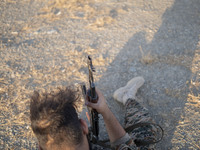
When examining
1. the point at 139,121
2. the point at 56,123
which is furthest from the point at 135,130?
the point at 56,123

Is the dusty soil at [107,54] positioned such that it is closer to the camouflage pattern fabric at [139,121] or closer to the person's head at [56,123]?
the camouflage pattern fabric at [139,121]

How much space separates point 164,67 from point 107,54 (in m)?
1.03

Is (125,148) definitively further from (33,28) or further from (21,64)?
(33,28)

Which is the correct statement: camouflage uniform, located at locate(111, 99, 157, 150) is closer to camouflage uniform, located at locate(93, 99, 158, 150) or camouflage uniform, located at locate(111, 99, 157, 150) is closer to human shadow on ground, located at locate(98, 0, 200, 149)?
camouflage uniform, located at locate(93, 99, 158, 150)

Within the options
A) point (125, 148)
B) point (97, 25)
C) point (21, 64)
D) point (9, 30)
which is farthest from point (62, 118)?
point (9, 30)

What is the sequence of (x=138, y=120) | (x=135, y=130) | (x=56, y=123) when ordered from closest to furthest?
1. (x=56, y=123)
2. (x=135, y=130)
3. (x=138, y=120)

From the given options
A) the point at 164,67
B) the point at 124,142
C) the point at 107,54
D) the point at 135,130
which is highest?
the point at 107,54

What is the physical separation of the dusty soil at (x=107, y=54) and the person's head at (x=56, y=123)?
1291 mm

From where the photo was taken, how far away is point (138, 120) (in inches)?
89.0

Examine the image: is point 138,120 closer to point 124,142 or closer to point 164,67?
point 124,142

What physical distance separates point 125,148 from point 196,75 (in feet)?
6.52

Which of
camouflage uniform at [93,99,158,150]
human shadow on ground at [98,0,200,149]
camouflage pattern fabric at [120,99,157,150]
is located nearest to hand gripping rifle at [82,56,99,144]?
camouflage uniform at [93,99,158,150]

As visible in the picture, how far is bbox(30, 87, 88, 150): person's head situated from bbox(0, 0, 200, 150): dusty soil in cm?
129

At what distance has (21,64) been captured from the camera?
10.7 feet
